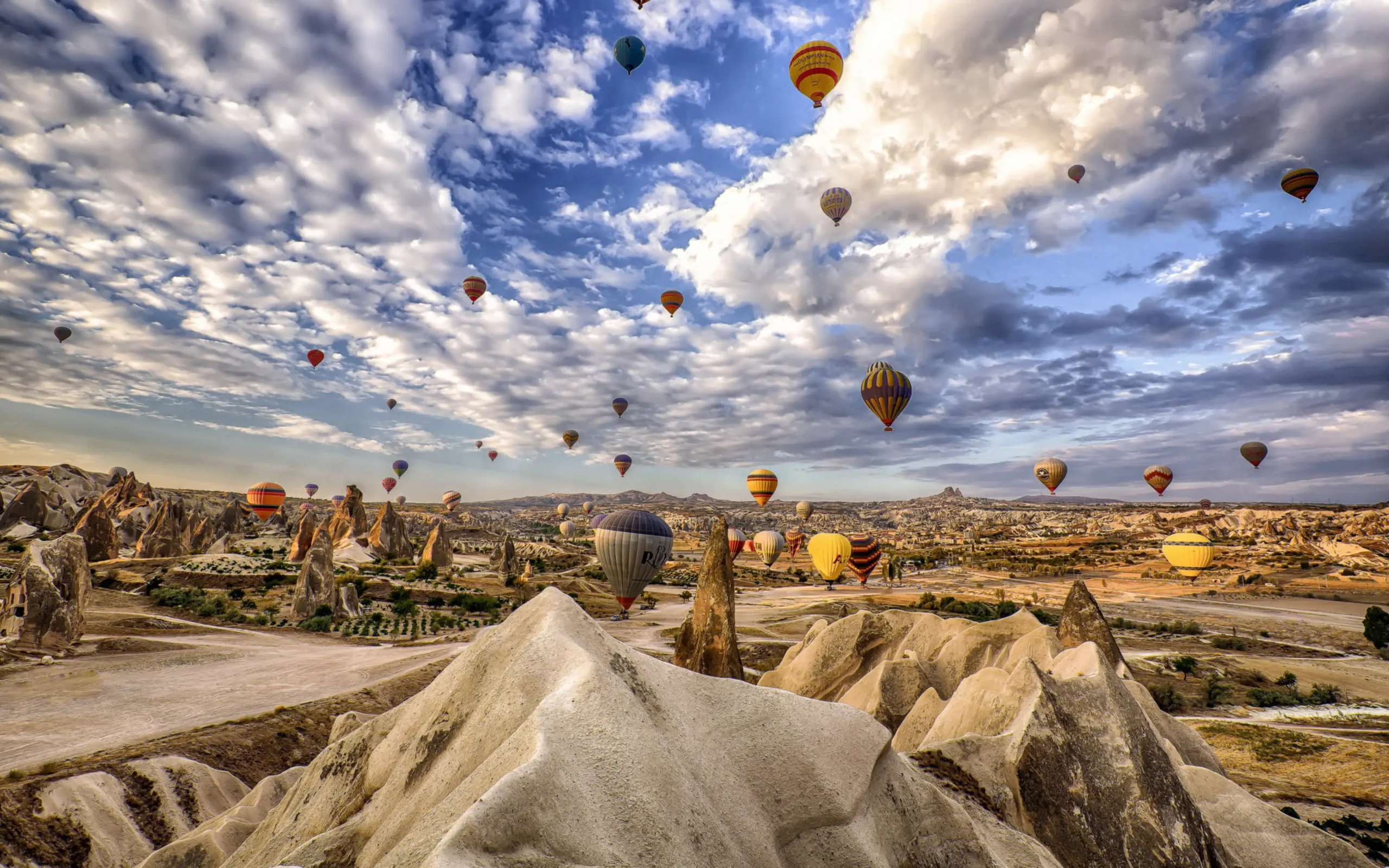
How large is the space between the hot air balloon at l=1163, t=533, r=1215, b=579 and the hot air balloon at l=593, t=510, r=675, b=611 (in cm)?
6597

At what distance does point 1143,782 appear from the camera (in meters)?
9.12

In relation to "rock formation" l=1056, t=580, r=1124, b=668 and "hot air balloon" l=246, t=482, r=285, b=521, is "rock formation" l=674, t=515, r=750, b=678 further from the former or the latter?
"hot air balloon" l=246, t=482, r=285, b=521

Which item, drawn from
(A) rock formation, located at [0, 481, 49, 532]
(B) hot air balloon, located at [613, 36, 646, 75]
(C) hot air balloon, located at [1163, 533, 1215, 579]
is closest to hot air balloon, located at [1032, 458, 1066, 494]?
(C) hot air balloon, located at [1163, 533, 1215, 579]

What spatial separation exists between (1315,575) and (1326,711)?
78.3 m

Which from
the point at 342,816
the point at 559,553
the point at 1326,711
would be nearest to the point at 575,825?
the point at 342,816

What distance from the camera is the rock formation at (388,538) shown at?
90.1 metres

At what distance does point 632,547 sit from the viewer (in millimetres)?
34469

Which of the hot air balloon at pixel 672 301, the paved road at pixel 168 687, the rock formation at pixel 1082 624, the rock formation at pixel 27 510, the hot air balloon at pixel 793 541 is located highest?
the hot air balloon at pixel 672 301

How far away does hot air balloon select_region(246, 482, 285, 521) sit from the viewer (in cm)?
7725

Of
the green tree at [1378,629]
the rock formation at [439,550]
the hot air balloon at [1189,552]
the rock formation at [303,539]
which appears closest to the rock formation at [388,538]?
the rock formation at [439,550]

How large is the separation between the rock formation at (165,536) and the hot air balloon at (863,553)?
80703mm

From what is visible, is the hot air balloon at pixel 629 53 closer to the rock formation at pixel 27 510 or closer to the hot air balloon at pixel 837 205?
the hot air balloon at pixel 837 205

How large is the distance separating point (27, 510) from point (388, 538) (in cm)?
5486

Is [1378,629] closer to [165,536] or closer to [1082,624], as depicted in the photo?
[1082,624]
